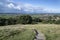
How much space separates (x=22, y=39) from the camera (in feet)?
78.6

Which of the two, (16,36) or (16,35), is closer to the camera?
(16,36)

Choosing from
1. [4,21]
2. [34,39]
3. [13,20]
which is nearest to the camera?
[34,39]

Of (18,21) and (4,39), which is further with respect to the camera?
(18,21)

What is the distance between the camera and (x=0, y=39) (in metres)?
24.5

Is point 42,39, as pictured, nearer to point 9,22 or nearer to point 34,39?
point 34,39

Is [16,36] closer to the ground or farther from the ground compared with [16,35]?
farther from the ground

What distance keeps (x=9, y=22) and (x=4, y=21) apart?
2.60 metres

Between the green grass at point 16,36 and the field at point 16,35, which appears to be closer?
the green grass at point 16,36

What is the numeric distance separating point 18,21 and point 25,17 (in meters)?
4.16

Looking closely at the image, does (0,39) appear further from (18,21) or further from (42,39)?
(18,21)

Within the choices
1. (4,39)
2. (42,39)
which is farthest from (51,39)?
(4,39)

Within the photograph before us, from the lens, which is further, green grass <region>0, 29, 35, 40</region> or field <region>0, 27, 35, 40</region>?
field <region>0, 27, 35, 40</region>

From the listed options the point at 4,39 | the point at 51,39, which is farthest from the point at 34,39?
the point at 4,39

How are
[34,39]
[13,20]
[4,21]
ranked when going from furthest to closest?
[13,20] < [4,21] < [34,39]
